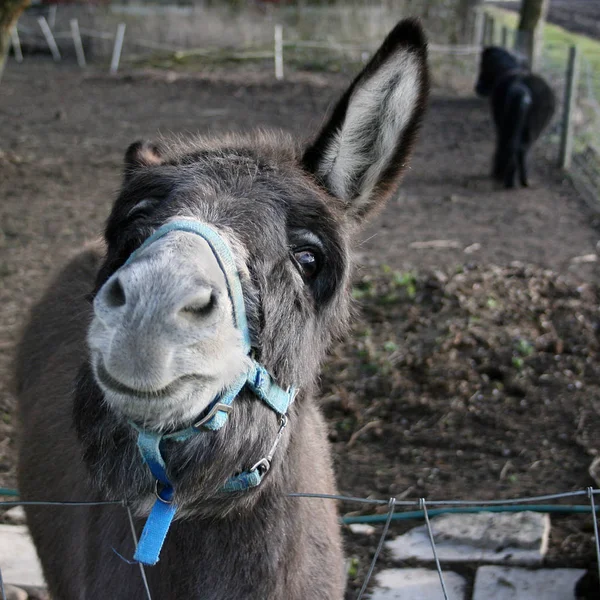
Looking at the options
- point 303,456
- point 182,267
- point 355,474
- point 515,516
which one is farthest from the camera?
point 355,474

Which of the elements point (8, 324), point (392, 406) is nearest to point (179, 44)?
point (8, 324)

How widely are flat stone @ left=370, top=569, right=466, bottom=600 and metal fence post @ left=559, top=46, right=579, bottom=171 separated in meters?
10.8

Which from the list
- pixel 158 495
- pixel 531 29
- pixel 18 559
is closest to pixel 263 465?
pixel 158 495

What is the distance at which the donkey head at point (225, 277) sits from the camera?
6.44 ft

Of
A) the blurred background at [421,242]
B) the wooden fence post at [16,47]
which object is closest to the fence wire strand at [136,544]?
the blurred background at [421,242]

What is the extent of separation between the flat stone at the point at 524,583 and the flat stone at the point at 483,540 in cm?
10

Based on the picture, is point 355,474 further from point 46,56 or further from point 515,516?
point 46,56

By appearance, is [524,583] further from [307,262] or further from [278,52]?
[278,52]

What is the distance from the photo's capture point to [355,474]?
17.5ft

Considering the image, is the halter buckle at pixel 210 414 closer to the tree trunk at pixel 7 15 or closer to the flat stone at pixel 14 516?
the flat stone at pixel 14 516

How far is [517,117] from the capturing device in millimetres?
12305

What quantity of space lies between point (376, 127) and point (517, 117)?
10165 millimetres

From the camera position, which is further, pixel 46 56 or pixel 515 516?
pixel 46 56

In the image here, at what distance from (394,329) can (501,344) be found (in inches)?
38.3
